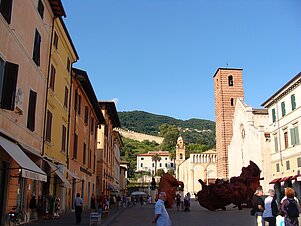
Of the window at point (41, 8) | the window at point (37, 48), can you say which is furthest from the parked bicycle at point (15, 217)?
the window at point (41, 8)

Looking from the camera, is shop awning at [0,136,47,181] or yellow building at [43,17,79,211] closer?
shop awning at [0,136,47,181]

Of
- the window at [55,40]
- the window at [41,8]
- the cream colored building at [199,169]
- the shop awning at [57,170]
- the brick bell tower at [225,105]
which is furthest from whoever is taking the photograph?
the cream colored building at [199,169]

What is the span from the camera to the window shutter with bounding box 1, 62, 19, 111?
40.5ft

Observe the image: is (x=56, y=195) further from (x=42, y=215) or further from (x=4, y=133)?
(x=4, y=133)

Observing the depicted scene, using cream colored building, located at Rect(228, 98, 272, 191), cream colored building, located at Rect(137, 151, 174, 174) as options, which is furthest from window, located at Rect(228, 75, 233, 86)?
cream colored building, located at Rect(137, 151, 174, 174)

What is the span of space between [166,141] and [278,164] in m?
114

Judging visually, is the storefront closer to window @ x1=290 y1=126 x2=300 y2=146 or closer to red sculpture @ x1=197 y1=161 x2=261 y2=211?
red sculpture @ x1=197 y1=161 x2=261 y2=211

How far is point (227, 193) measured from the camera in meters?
34.6

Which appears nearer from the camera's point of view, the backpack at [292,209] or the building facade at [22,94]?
the backpack at [292,209]

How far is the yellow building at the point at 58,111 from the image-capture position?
19531 millimetres

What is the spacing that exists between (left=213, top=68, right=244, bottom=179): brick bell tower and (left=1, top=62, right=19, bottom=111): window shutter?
56236 mm

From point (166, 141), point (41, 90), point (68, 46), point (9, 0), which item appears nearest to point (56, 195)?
point (41, 90)

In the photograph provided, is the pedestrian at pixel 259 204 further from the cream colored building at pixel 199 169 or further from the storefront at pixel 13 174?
the cream colored building at pixel 199 169

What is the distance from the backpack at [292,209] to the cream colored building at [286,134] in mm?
26395
